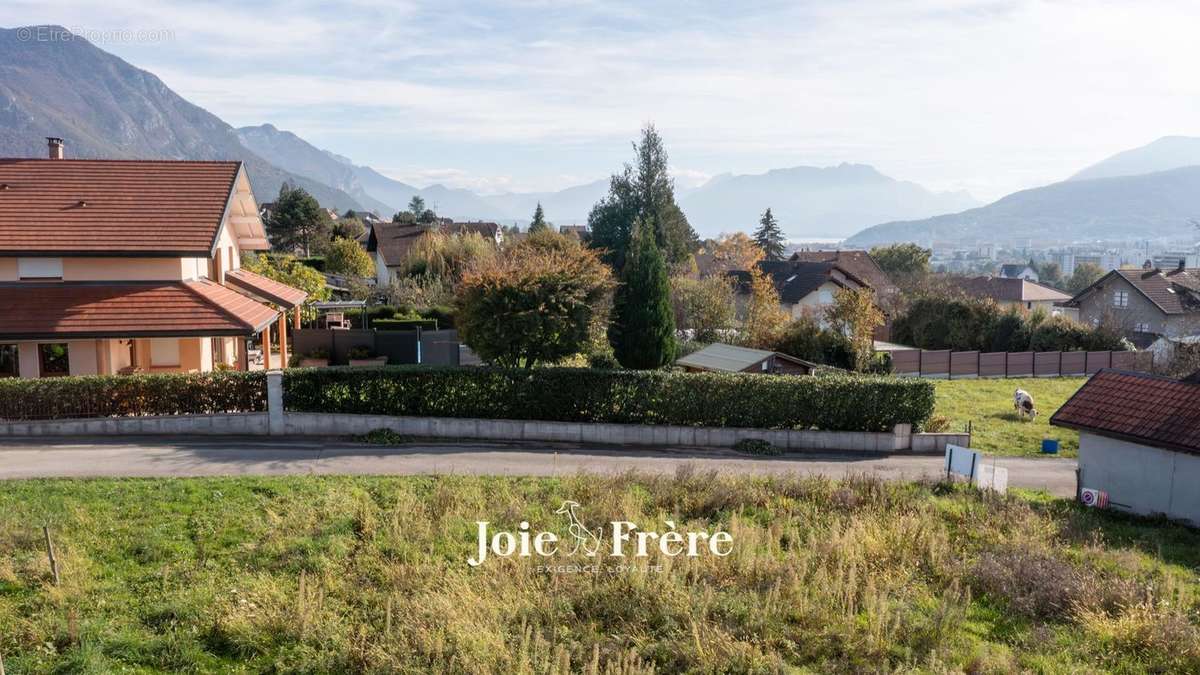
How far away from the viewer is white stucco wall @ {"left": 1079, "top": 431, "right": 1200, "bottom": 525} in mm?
15008

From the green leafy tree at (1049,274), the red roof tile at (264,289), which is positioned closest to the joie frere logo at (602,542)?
the red roof tile at (264,289)

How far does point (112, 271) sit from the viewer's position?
893 inches

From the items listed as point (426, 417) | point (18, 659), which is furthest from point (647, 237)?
point (18, 659)

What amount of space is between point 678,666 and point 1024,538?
695cm

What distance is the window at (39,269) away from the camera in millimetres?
22062

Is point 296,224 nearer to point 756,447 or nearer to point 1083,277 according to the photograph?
point 756,447

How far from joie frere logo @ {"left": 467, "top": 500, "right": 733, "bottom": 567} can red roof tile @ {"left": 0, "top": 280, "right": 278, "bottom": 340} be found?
12.5m

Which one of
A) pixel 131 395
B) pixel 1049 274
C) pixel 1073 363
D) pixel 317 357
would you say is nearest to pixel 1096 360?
pixel 1073 363

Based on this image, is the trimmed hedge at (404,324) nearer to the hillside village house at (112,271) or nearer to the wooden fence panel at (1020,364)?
the hillside village house at (112,271)

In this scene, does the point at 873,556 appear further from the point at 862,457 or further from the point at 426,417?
the point at 426,417

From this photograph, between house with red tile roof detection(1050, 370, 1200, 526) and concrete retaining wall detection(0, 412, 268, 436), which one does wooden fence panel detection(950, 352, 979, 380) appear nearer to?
house with red tile roof detection(1050, 370, 1200, 526)

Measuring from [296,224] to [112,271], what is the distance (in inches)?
2284

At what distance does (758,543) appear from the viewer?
12.1 metres

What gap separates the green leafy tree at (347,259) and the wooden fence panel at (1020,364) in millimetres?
42342
